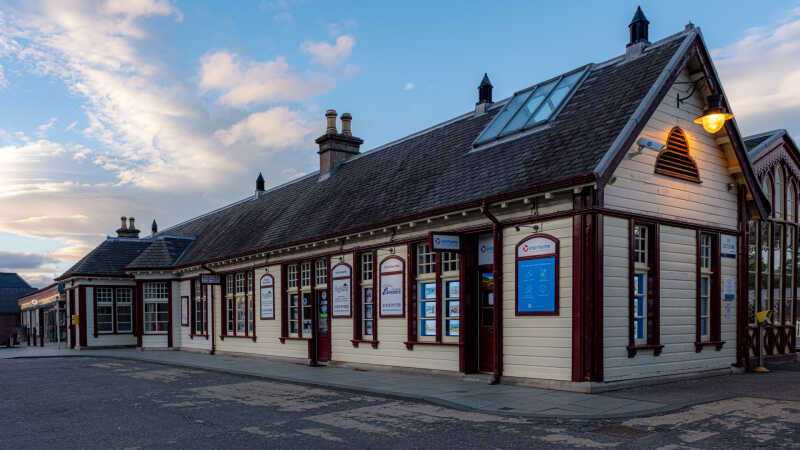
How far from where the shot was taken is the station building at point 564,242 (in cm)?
1121

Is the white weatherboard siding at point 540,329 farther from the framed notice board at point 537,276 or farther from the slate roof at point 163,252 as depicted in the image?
the slate roof at point 163,252

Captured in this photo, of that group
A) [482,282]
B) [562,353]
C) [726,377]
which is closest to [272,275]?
[482,282]

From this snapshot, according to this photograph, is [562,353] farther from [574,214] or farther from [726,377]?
[726,377]

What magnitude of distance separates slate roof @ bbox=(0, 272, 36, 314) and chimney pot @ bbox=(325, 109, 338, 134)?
54.7 metres

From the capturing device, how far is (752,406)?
367 inches

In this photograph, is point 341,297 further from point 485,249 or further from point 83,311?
point 83,311

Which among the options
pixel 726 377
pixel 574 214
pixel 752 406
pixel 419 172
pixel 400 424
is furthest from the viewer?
pixel 419 172

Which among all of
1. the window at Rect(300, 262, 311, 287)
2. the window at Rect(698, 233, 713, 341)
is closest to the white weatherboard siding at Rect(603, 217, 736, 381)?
the window at Rect(698, 233, 713, 341)

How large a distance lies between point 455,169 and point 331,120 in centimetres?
1168

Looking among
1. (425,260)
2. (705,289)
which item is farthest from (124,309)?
(705,289)

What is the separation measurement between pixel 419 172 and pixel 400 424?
927cm

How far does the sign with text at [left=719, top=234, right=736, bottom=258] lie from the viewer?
13648 mm

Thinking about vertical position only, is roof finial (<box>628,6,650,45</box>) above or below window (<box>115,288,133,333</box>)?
above

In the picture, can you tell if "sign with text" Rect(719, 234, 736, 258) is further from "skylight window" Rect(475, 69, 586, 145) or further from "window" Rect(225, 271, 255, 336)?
"window" Rect(225, 271, 255, 336)
